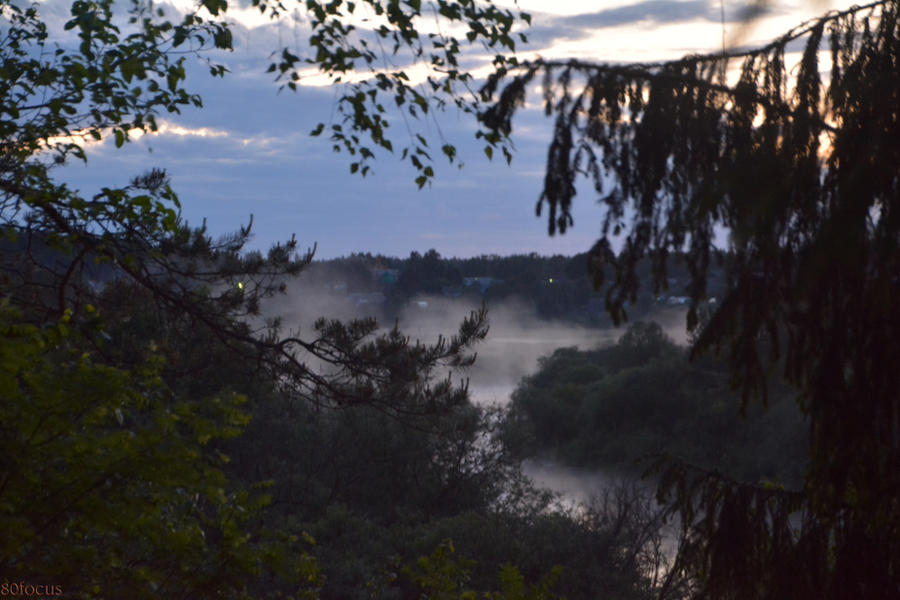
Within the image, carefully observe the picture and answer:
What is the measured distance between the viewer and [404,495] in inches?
674

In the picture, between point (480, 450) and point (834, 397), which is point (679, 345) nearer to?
point (480, 450)

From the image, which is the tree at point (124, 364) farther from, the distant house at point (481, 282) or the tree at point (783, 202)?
the distant house at point (481, 282)

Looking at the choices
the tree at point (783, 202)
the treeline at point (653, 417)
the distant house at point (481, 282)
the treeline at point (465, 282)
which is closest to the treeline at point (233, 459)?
the tree at point (783, 202)

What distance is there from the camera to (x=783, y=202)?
3.09 m

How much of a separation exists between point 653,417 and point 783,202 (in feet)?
105

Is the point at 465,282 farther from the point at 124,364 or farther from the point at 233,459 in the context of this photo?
the point at 124,364

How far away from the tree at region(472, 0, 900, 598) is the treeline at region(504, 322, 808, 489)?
23423 millimetres

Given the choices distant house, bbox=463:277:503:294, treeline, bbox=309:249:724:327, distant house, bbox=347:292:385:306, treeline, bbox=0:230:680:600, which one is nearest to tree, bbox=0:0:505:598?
treeline, bbox=0:230:680:600

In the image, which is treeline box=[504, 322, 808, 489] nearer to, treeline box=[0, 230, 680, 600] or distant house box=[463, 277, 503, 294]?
distant house box=[463, 277, 503, 294]

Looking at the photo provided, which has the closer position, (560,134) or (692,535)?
(560,134)

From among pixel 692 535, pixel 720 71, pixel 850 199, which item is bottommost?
pixel 692 535

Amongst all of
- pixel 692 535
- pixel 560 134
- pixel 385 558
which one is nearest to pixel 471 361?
pixel 692 535

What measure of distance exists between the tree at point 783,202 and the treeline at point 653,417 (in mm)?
23423

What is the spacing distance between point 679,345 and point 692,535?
35.8 meters
